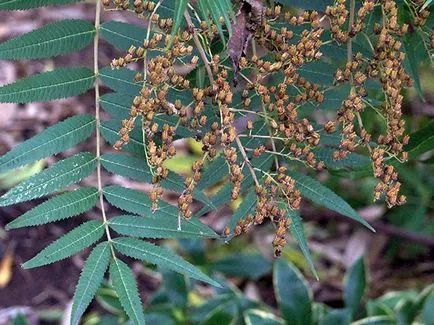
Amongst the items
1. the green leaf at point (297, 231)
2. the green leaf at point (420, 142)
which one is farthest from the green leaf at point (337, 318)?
the green leaf at point (297, 231)

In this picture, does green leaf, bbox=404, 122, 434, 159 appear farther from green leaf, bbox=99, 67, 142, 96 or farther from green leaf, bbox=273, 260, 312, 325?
green leaf, bbox=273, 260, 312, 325

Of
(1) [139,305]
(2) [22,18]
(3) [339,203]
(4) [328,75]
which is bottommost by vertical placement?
(2) [22,18]

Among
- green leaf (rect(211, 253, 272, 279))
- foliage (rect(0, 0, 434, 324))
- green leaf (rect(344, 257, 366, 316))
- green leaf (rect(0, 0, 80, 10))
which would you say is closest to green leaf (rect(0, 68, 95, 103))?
foliage (rect(0, 0, 434, 324))

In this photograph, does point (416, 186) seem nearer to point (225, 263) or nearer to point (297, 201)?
point (225, 263)

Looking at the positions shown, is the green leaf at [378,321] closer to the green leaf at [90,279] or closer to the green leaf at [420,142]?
the green leaf at [420,142]

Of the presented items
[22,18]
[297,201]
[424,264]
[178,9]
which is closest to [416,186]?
[424,264]

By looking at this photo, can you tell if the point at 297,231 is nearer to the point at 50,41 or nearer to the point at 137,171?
the point at 137,171

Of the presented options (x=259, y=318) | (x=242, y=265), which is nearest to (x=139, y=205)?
(x=259, y=318)
